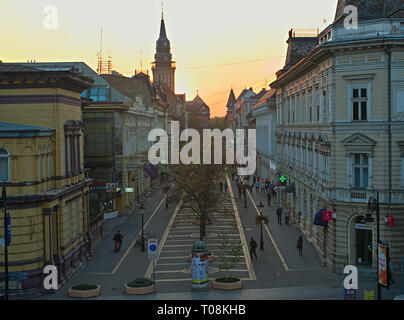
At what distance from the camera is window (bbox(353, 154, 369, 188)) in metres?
28.6

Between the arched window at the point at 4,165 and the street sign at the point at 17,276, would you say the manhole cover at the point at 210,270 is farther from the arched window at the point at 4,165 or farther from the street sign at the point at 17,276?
the arched window at the point at 4,165

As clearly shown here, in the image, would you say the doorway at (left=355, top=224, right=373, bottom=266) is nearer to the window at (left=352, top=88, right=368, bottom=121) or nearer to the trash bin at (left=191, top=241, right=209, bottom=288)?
the window at (left=352, top=88, right=368, bottom=121)

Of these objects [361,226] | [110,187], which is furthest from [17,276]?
[110,187]

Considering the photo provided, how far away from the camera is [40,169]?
26422 mm

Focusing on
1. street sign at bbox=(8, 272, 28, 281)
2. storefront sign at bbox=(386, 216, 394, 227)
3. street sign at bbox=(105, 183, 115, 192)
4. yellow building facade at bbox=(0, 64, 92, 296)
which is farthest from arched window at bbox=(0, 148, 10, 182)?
street sign at bbox=(105, 183, 115, 192)

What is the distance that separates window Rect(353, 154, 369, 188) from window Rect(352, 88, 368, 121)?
198 cm

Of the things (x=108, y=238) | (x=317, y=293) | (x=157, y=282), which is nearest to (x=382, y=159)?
(x=317, y=293)

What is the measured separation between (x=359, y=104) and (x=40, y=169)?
1608cm

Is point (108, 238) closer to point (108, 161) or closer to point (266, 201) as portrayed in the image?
point (108, 161)

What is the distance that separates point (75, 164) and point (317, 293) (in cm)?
1512

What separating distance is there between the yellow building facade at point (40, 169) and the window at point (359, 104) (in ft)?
47.1

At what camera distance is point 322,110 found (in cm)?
3216

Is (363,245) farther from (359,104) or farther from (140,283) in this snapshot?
(140,283)

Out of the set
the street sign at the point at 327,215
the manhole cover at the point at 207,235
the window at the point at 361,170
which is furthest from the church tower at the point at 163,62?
the window at the point at 361,170
